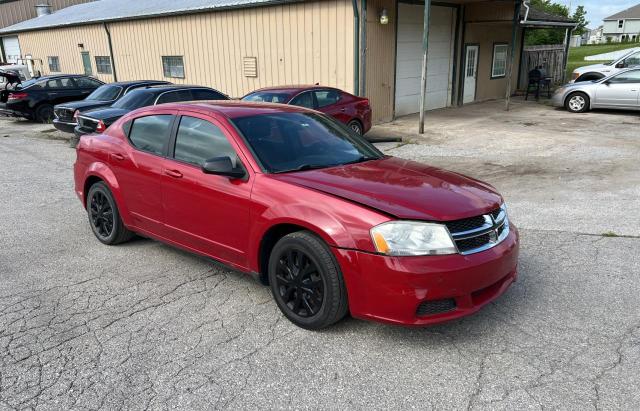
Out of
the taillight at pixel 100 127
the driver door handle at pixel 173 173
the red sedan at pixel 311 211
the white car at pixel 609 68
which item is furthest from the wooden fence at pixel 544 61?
the driver door handle at pixel 173 173

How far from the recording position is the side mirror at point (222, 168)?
3721 mm

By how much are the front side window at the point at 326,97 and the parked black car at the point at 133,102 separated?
2.28 metres

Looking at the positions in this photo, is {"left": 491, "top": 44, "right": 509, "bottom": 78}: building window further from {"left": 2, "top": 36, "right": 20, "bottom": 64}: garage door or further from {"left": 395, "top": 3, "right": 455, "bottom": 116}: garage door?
{"left": 2, "top": 36, "right": 20, "bottom": 64}: garage door

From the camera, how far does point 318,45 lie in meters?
13.8

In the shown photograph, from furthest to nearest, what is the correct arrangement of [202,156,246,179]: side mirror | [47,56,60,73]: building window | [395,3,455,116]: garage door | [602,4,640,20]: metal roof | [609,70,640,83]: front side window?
[602,4,640,20]: metal roof, [47,56,60,73]: building window, [395,3,455,116]: garage door, [609,70,640,83]: front side window, [202,156,246,179]: side mirror

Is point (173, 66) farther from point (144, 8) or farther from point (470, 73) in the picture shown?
point (470, 73)

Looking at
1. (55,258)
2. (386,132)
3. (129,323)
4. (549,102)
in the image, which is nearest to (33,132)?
(386,132)

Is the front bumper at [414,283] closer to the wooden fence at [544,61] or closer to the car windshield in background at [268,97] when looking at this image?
the car windshield in background at [268,97]

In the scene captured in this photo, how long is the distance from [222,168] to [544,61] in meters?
23.7

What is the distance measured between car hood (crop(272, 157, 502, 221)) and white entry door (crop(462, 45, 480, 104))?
15511mm

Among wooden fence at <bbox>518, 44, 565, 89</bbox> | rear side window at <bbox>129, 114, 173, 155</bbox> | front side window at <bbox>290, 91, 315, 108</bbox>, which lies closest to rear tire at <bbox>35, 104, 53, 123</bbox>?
front side window at <bbox>290, 91, 315, 108</bbox>

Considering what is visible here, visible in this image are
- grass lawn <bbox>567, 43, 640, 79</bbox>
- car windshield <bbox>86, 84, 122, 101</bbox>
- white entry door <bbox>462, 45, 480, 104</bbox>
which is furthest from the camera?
grass lawn <bbox>567, 43, 640, 79</bbox>

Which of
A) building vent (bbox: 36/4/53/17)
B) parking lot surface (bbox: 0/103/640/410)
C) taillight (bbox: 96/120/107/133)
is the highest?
building vent (bbox: 36/4/53/17)

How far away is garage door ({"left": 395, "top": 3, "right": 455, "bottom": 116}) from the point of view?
48.8ft
